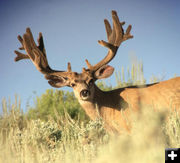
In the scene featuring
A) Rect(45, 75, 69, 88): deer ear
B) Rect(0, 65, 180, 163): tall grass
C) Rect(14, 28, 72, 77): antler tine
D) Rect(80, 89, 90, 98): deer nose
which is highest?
Rect(14, 28, 72, 77): antler tine

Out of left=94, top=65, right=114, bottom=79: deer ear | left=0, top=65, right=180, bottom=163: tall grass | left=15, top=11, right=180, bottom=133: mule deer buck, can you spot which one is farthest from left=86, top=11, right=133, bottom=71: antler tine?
left=0, top=65, right=180, bottom=163: tall grass

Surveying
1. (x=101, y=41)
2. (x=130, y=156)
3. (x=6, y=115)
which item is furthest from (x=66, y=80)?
(x=130, y=156)

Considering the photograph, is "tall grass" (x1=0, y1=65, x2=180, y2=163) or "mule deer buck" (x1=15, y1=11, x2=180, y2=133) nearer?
"tall grass" (x1=0, y1=65, x2=180, y2=163)

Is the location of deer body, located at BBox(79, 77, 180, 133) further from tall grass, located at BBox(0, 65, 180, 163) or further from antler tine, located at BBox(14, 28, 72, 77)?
antler tine, located at BBox(14, 28, 72, 77)

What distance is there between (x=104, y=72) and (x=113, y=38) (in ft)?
3.96

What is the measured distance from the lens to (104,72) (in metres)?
7.35

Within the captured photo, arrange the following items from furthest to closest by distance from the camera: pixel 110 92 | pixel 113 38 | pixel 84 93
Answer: pixel 113 38 < pixel 110 92 < pixel 84 93

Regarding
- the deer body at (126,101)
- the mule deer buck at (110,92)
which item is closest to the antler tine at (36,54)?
the mule deer buck at (110,92)

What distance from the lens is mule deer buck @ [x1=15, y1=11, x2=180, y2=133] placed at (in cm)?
635

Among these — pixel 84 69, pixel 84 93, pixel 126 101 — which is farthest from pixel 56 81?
pixel 126 101

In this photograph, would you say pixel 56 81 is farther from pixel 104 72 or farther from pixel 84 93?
pixel 104 72

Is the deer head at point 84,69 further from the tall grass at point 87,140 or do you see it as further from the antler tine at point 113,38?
the tall grass at point 87,140

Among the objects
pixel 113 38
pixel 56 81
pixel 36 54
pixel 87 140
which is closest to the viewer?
pixel 87 140

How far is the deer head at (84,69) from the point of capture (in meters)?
6.77
